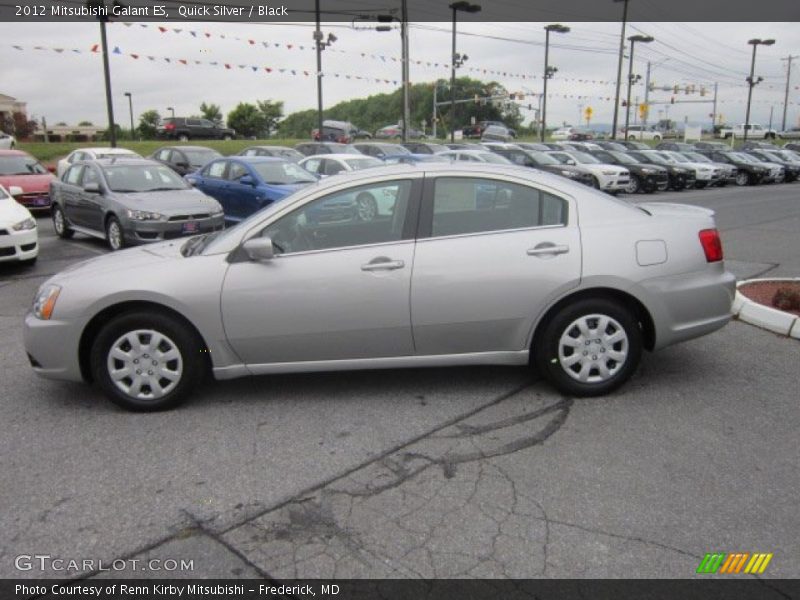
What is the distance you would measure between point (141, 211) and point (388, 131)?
61.2 meters

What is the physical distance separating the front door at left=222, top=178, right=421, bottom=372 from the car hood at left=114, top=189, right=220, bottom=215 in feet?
21.7

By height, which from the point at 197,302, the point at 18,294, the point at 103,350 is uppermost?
the point at 197,302

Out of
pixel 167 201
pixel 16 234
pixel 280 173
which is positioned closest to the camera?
pixel 16 234

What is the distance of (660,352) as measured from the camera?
540 centimetres

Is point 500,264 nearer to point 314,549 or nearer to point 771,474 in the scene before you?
point 771,474

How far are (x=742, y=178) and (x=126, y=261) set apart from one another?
30558 millimetres

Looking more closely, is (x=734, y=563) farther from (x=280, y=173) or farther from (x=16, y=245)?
(x=280, y=173)

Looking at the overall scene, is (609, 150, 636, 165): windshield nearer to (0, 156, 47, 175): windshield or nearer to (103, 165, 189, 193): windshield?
(103, 165, 189, 193): windshield

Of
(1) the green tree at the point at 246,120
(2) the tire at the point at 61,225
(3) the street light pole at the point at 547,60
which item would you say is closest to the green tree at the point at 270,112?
(1) the green tree at the point at 246,120

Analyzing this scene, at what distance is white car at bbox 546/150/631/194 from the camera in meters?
22.6

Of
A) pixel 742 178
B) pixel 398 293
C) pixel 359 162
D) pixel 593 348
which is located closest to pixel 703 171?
pixel 742 178

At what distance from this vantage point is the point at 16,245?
900cm

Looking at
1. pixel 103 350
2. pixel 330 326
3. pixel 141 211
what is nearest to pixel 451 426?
pixel 330 326
